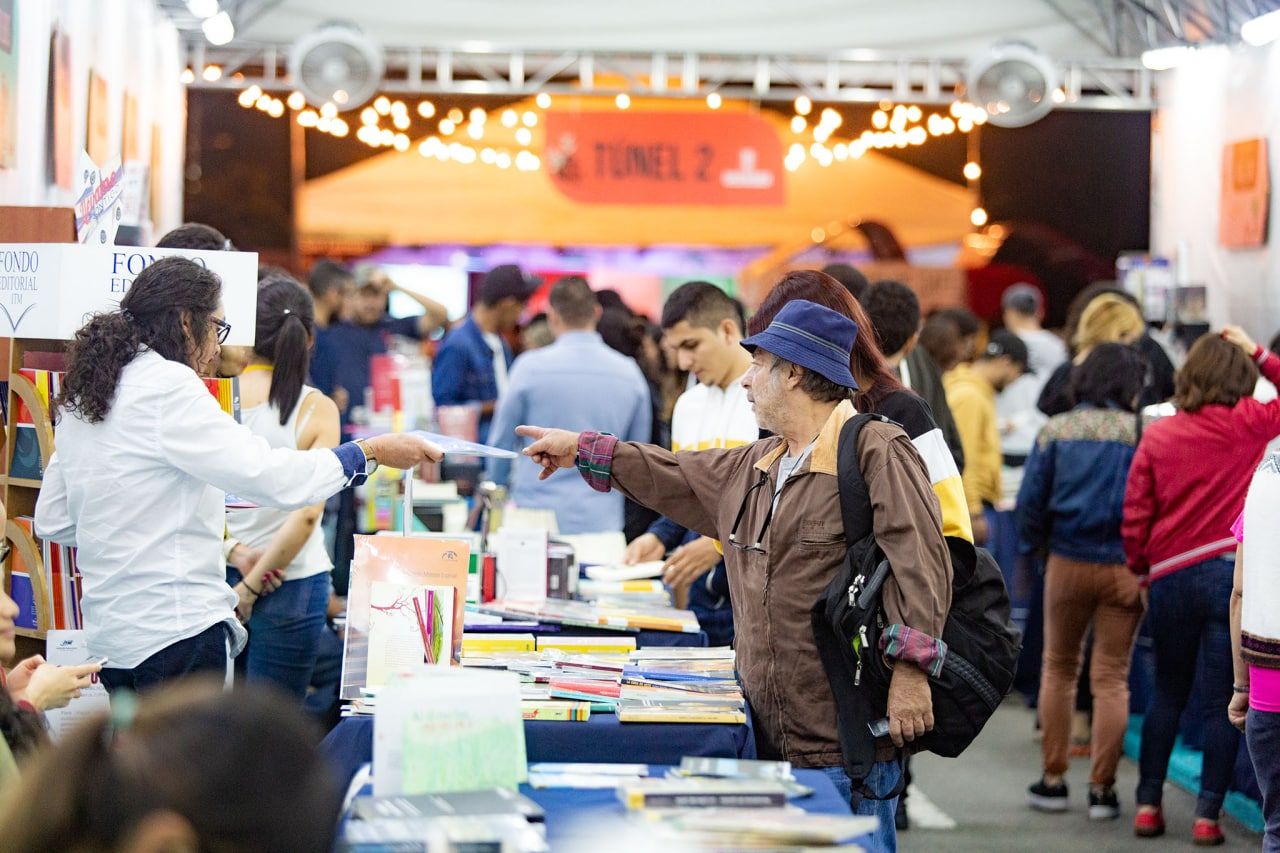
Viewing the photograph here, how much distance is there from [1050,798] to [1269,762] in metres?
1.93

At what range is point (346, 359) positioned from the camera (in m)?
7.24

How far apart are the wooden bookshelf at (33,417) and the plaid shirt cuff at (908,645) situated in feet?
6.45

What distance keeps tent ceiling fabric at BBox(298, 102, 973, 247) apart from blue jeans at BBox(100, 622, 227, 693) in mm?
7876

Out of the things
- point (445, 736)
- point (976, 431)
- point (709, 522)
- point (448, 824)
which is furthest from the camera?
point (976, 431)

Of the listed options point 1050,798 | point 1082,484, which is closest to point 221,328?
point 1082,484

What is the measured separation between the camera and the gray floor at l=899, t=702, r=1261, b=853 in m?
4.59

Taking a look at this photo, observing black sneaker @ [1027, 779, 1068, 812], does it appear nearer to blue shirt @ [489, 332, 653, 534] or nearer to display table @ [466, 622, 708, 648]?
blue shirt @ [489, 332, 653, 534]

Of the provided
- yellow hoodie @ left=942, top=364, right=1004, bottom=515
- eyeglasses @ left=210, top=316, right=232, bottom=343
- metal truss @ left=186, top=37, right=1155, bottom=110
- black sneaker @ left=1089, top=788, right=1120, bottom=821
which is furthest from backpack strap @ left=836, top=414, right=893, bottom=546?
metal truss @ left=186, top=37, right=1155, bottom=110

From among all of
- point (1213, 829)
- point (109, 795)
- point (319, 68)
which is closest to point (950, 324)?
point (1213, 829)

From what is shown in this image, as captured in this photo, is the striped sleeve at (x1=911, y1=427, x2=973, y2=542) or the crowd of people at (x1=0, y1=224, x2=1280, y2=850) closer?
the crowd of people at (x1=0, y1=224, x2=1280, y2=850)

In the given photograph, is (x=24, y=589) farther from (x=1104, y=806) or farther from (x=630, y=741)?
(x=1104, y=806)

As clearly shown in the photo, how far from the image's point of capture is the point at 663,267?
443 inches

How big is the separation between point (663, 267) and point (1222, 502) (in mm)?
7093

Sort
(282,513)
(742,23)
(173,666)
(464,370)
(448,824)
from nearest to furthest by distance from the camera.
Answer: (448,824) → (173,666) → (282,513) → (464,370) → (742,23)
